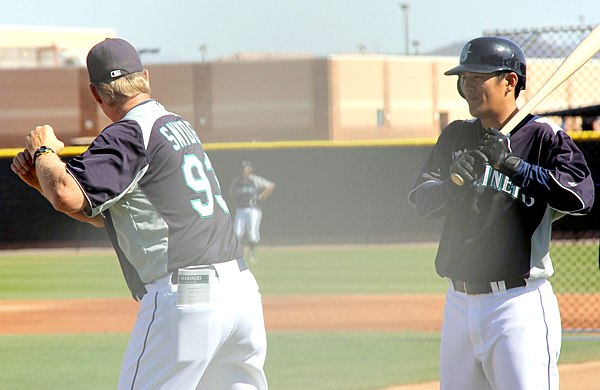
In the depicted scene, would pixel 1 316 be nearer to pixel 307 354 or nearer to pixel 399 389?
pixel 307 354

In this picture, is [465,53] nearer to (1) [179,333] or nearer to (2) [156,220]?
(2) [156,220]

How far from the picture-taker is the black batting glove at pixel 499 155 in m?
4.00

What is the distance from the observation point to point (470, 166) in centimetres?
395

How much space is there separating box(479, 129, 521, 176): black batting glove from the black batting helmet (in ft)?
1.24

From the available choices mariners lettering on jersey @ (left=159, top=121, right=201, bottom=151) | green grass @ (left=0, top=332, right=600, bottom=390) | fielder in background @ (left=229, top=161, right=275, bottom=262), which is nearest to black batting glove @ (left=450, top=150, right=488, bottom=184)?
mariners lettering on jersey @ (left=159, top=121, right=201, bottom=151)

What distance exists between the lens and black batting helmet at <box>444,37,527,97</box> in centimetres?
428

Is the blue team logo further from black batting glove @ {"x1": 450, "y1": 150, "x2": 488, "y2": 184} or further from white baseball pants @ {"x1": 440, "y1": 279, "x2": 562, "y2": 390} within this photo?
white baseball pants @ {"x1": 440, "y1": 279, "x2": 562, "y2": 390}

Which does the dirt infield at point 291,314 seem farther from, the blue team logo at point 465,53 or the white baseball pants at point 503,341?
the blue team logo at point 465,53

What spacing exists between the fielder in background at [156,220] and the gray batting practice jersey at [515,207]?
92 centimetres

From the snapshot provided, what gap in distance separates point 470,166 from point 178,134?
1.15m

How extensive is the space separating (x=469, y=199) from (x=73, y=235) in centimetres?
2078

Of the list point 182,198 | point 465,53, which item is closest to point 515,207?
point 465,53

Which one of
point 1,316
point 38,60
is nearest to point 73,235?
point 1,316

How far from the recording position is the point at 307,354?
9.09 metres
